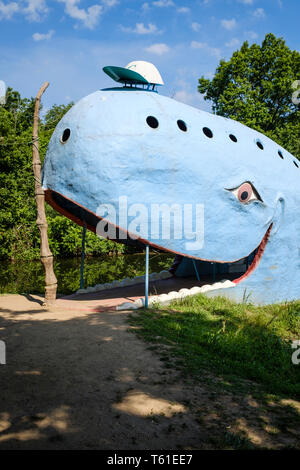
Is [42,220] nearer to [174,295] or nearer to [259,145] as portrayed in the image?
[174,295]

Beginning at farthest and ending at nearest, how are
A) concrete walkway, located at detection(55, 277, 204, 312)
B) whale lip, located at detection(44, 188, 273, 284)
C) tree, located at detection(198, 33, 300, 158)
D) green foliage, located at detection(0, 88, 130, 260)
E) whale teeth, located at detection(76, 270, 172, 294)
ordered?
1. tree, located at detection(198, 33, 300, 158)
2. green foliage, located at detection(0, 88, 130, 260)
3. whale teeth, located at detection(76, 270, 172, 294)
4. whale lip, located at detection(44, 188, 273, 284)
5. concrete walkway, located at detection(55, 277, 204, 312)

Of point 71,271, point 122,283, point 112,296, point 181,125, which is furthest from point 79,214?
point 71,271

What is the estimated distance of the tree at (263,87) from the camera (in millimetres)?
22141

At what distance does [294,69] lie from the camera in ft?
78.2

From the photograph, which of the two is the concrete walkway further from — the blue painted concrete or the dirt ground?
the dirt ground

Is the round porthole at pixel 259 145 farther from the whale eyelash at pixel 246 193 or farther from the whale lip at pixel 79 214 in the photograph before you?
the whale lip at pixel 79 214

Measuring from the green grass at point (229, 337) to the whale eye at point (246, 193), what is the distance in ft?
7.99

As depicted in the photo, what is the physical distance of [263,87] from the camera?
23.0 m

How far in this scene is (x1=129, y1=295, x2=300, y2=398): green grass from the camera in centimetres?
481

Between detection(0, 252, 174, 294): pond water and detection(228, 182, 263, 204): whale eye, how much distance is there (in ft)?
21.9

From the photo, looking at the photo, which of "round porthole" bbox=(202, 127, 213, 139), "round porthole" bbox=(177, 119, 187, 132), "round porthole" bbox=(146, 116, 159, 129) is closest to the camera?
"round porthole" bbox=(146, 116, 159, 129)

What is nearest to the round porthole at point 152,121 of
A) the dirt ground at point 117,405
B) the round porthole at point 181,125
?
the round porthole at point 181,125

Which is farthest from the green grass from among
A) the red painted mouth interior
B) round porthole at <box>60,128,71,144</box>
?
round porthole at <box>60,128,71,144</box>

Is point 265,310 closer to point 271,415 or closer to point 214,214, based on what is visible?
point 214,214
